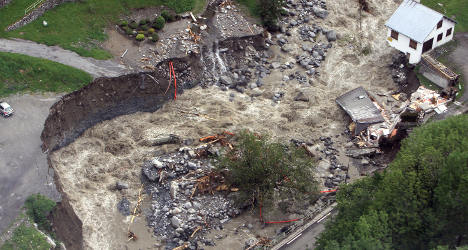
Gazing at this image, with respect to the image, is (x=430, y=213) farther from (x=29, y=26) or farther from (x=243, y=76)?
(x=29, y=26)

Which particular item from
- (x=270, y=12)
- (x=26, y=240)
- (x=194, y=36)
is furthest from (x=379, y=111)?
(x=26, y=240)

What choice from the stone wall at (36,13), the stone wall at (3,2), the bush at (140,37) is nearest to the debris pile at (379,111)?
the bush at (140,37)

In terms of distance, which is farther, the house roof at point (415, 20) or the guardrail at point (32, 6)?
the guardrail at point (32, 6)

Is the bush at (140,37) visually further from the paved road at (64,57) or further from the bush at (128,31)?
the paved road at (64,57)

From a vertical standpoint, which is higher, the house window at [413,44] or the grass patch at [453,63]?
the house window at [413,44]

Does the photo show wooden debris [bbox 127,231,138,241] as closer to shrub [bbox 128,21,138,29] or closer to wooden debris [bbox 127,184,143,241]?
wooden debris [bbox 127,184,143,241]

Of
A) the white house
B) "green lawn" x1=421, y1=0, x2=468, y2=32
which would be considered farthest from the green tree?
"green lawn" x1=421, y1=0, x2=468, y2=32

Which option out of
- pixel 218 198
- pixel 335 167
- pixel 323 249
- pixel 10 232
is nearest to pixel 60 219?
pixel 10 232
